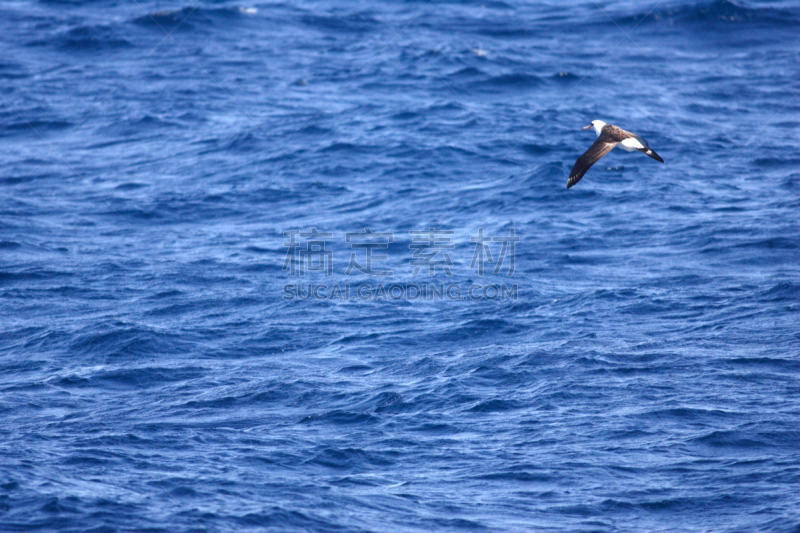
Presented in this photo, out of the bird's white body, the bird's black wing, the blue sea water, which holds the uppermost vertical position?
A: the bird's white body

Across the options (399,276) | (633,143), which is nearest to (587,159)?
(633,143)

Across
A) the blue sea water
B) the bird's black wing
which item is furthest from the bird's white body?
the blue sea water

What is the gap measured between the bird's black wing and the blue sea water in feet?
9.16

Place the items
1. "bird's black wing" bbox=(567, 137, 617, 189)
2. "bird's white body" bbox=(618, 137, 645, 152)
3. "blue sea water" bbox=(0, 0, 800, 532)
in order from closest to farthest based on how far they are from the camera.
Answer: "blue sea water" bbox=(0, 0, 800, 532), "bird's black wing" bbox=(567, 137, 617, 189), "bird's white body" bbox=(618, 137, 645, 152)

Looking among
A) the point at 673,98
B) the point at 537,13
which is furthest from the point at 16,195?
the point at 537,13

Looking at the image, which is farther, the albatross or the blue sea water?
the albatross

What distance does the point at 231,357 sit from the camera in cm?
1320

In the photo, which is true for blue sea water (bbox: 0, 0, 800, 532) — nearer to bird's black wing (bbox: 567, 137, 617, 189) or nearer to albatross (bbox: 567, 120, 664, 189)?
bird's black wing (bbox: 567, 137, 617, 189)

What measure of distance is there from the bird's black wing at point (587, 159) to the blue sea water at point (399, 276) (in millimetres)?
2793

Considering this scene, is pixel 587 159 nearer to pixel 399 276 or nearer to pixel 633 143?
pixel 633 143

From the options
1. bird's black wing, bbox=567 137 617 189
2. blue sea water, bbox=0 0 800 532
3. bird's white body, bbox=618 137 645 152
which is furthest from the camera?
bird's white body, bbox=618 137 645 152

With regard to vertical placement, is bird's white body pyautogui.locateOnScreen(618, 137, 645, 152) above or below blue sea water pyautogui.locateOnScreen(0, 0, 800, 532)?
above

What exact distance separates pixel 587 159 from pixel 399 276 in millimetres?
5193

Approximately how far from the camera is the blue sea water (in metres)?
9.53
